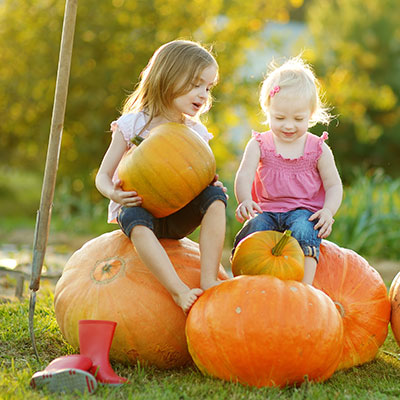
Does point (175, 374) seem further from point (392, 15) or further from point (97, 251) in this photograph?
point (392, 15)

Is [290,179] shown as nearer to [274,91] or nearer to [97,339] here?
[274,91]

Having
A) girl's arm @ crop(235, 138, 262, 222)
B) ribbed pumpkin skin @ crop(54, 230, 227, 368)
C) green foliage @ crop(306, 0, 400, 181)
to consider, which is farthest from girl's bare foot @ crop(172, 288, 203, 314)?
green foliage @ crop(306, 0, 400, 181)

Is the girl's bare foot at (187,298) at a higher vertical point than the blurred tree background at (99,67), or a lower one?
lower

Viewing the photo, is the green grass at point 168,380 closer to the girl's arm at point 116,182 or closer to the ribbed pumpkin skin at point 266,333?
the ribbed pumpkin skin at point 266,333

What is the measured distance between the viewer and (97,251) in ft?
10.5

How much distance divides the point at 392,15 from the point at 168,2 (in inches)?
390

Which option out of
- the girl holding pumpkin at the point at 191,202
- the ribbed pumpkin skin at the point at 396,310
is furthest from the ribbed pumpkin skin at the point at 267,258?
the ribbed pumpkin skin at the point at 396,310

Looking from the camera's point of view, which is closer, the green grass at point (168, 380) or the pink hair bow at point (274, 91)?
the green grass at point (168, 380)

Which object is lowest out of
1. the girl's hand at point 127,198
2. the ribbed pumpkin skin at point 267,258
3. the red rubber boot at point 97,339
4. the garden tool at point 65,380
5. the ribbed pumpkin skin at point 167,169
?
the garden tool at point 65,380

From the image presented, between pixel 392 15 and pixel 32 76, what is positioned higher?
pixel 392 15

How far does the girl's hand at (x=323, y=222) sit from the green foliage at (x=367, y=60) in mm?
12679

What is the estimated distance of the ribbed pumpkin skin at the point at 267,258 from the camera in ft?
9.25

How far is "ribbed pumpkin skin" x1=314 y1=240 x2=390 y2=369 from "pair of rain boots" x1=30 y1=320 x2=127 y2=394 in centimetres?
105

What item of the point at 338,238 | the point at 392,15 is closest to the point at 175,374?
the point at 338,238
